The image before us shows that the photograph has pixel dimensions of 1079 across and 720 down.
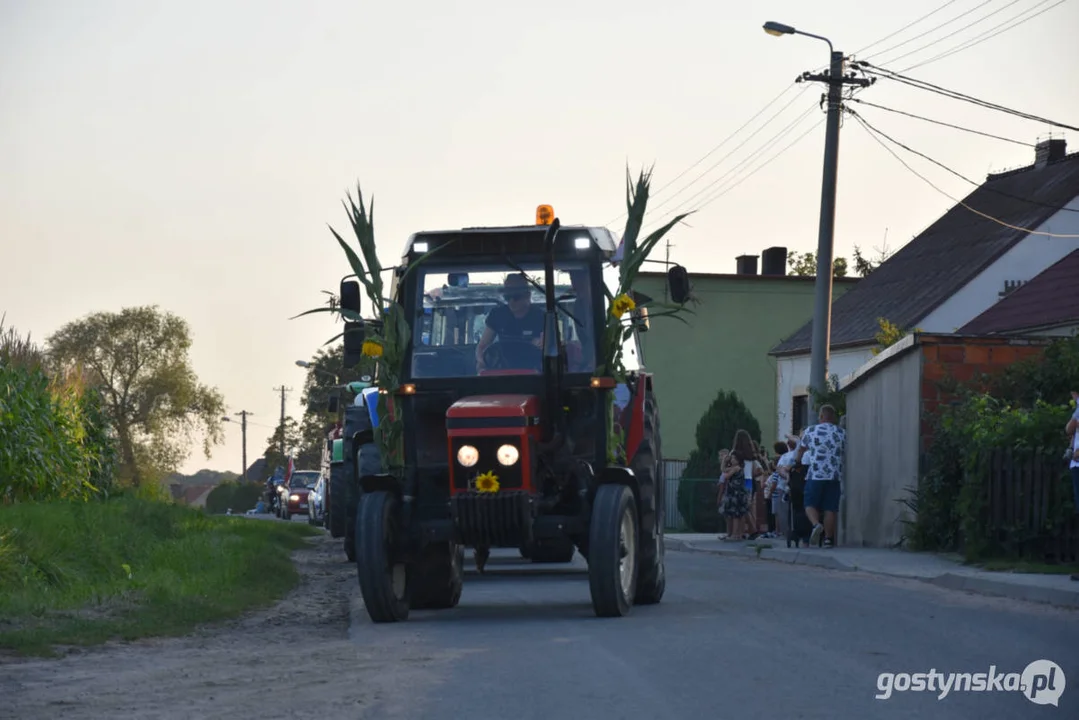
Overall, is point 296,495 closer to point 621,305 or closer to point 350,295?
point 350,295

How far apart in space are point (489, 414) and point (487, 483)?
0.49 meters

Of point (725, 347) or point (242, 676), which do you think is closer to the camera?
point (242, 676)

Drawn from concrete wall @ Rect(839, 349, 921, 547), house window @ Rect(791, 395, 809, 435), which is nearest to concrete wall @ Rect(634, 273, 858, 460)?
house window @ Rect(791, 395, 809, 435)

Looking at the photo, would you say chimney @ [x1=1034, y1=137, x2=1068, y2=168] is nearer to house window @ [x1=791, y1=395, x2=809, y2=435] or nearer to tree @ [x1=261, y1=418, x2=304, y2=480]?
house window @ [x1=791, y1=395, x2=809, y2=435]

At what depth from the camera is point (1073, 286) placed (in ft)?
108

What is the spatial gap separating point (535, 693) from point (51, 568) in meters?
7.41

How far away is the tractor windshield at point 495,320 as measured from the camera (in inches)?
480

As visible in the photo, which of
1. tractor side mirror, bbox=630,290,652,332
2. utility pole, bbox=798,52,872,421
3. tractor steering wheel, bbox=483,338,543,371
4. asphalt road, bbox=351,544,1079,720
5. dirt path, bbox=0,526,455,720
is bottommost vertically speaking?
dirt path, bbox=0,526,455,720

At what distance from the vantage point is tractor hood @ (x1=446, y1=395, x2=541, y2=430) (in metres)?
11.3

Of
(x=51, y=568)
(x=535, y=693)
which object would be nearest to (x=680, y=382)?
(x=51, y=568)

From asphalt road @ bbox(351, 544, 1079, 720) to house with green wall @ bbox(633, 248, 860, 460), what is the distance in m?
40.0

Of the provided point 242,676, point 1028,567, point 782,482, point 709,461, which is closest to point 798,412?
point 709,461

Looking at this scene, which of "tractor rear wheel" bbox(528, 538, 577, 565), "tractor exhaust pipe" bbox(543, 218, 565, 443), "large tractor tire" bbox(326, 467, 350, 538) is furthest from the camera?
"large tractor tire" bbox(326, 467, 350, 538)

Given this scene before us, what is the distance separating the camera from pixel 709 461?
3728 centimetres
